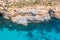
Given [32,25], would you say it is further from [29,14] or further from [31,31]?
[29,14]

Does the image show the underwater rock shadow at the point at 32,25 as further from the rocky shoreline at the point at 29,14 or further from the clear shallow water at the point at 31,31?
the rocky shoreline at the point at 29,14

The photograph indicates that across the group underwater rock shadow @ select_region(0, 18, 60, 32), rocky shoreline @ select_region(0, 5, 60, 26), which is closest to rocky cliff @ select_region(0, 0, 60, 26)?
rocky shoreline @ select_region(0, 5, 60, 26)

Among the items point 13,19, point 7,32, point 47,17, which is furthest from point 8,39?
point 47,17

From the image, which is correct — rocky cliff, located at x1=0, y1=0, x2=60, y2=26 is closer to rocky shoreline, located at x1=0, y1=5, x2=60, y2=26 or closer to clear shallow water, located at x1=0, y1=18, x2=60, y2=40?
rocky shoreline, located at x1=0, y1=5, x2=60, y2=26

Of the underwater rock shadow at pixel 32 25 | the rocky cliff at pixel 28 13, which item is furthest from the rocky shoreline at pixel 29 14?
the underwater rock shadow at pixel 32 25

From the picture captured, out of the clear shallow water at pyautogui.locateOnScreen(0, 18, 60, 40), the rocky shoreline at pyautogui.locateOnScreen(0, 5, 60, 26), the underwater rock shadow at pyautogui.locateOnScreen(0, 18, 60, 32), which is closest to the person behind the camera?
the clear shallow water at pyautogui.locateOnScreen(0, 18, 60, 40)

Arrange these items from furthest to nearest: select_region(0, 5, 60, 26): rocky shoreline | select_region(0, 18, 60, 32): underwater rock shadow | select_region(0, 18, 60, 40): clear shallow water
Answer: select_region(0, 5, 60, 26): rocky shoreline < select_region(0, 18, 60, 32): underwater rock shadow < select_region(0, 18, 60, 40): clear shallow water

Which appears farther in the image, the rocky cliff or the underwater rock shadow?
the rocky cliff
